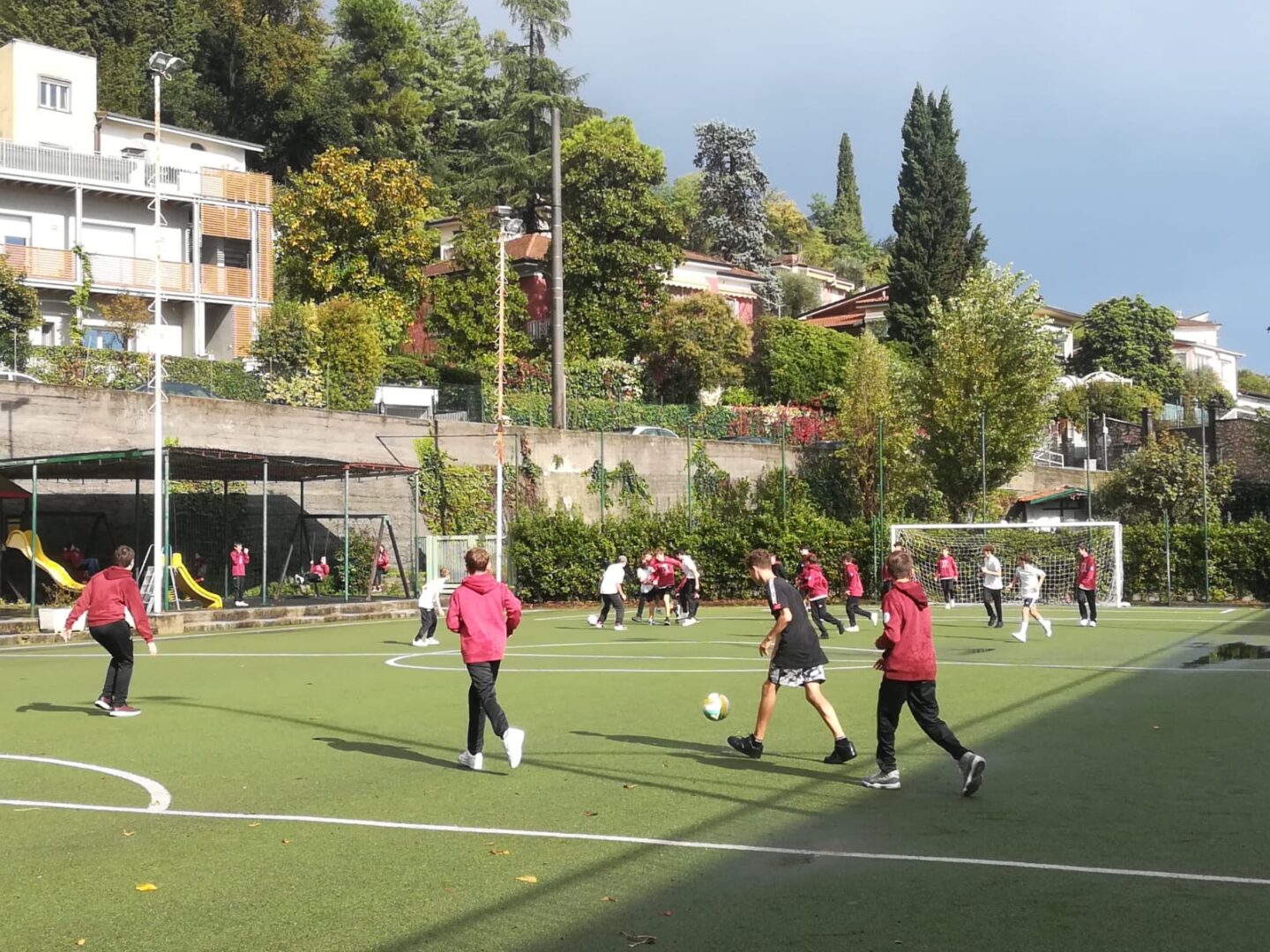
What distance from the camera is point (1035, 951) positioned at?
18.8 ft

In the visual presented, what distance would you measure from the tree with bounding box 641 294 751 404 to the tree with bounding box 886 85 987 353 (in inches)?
521

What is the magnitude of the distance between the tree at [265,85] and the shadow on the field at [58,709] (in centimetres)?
5269

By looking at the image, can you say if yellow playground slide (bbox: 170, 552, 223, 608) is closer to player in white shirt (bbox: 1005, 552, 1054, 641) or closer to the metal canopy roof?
the metal canopy roof

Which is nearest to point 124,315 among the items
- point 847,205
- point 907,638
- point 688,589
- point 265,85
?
point 688,589

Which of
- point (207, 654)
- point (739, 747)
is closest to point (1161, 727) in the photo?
point (739, 747)

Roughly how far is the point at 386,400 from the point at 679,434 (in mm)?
10218

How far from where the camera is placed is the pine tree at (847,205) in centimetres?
11244

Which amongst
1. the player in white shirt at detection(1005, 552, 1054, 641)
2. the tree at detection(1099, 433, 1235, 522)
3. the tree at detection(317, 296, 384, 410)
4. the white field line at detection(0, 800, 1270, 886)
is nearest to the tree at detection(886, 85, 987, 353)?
the tree at detection(1099, 433, 1235, 522)

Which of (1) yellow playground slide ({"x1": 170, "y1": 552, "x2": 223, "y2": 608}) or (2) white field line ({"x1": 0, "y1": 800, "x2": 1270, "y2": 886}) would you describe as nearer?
(2) white field line ({"x1": 0, "y1": 800, "x2": 1270, "y2": 886})

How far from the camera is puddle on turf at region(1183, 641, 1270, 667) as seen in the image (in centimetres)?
1897

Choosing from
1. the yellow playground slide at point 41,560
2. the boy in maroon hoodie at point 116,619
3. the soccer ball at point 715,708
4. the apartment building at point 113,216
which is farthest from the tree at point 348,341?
the soccer ball at point 715,708

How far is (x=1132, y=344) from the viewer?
7712 centimetres

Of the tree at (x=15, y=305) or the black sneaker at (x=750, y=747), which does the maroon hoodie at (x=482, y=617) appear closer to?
the black sneaker at (x=750, y=747)

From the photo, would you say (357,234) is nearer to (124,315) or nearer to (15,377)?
(124,315)
